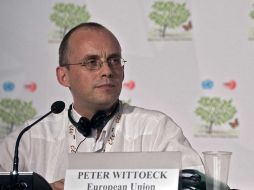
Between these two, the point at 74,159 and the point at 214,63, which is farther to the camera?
the point at 214,63

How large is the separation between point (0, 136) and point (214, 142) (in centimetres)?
126

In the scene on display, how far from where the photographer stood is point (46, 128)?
8.24 feet

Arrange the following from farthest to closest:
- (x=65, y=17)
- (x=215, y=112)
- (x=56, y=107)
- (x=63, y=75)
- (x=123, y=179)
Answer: (x=65, y=17)
(x=215, y=112)
(x=63, y=75)
(x=56, y=107)
(x=123, y=179)

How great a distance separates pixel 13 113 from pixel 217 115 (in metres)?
1.20

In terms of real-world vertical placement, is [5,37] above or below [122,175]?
above

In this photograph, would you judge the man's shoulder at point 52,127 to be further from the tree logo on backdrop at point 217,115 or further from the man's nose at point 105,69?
the tree logo on backdrop at point 217,115

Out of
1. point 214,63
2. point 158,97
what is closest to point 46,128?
point 158,97

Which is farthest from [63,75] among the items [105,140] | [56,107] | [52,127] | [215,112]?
[215,112]

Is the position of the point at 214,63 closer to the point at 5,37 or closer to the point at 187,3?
the point at 187,3

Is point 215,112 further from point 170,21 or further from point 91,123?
point 91,123

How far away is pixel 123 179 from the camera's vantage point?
158cm

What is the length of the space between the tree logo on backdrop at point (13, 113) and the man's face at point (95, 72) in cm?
96

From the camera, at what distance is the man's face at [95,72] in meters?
2.27

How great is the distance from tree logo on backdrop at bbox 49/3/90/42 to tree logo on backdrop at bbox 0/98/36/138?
42 cm
